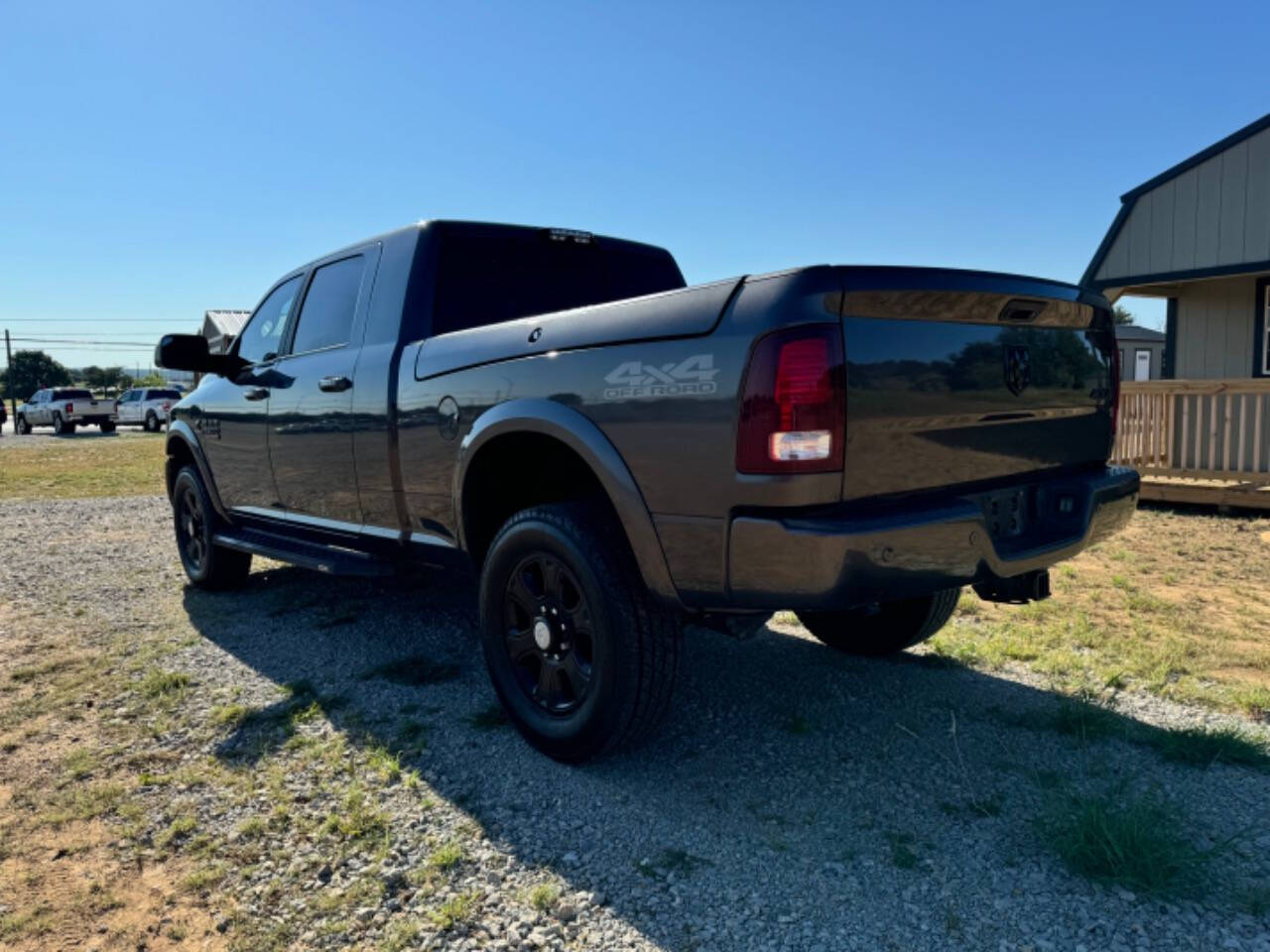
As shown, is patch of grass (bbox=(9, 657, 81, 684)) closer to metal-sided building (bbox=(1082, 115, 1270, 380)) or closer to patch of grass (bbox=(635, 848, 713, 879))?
patch of grass (bbox=(635, 848, 713, 879))

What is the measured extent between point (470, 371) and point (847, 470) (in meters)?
1.57

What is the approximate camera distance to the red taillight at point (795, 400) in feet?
7.60

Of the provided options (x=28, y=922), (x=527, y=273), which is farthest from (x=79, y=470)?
(x=28, y=922)

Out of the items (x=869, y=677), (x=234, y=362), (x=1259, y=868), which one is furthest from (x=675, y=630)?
(x=234, y=362)

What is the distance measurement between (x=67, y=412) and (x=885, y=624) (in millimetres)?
34719

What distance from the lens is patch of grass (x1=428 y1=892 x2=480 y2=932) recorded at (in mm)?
2196

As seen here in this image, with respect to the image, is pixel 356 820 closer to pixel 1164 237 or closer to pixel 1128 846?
pixel 1128 846

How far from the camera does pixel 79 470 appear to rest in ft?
53.2

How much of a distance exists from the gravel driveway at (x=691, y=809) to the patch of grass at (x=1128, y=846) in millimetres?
44

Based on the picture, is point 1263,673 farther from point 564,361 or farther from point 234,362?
point 234,362

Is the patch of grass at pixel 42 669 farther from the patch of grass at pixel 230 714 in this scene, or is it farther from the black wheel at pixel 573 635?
the black wheel at pixel 573 635

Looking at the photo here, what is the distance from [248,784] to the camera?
9.77 ft

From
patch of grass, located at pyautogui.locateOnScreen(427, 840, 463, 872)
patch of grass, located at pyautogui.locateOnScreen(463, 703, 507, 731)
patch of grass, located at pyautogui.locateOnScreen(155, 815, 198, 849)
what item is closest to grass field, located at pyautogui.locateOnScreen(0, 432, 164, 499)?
patch of grass, located at pyautogui.locateOnScreen(463, 703, 507, 731)

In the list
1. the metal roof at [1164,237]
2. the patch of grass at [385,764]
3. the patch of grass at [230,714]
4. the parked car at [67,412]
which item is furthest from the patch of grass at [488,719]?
the parked car at [67,412]
